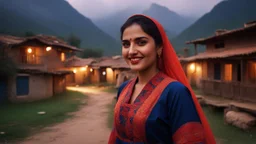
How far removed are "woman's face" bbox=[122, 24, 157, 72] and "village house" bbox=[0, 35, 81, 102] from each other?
16.0 m

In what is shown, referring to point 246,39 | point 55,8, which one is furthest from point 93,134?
point 55,8

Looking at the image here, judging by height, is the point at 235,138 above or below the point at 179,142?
below

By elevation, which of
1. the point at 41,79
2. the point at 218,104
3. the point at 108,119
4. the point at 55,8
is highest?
the point at 55,8

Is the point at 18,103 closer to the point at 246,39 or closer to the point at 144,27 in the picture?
the point at 144,27

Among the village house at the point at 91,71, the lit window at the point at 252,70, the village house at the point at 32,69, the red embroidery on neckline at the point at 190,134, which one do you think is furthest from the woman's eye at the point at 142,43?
the village house at the point at 91,71

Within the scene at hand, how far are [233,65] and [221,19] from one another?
240ft

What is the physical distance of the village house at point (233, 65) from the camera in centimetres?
1090

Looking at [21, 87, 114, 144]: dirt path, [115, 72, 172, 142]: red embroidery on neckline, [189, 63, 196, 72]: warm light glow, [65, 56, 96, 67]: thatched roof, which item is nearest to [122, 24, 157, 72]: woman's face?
[115, 72, 172, 142]: red embroidery on neckline

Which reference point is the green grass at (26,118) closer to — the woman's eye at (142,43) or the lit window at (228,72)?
the woman's eye at (142,43)

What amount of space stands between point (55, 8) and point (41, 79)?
104041 mm

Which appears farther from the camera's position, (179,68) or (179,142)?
(179,68)

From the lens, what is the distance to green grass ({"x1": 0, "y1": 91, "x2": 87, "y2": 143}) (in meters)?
8.46

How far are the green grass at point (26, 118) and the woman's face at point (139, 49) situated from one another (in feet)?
27.0

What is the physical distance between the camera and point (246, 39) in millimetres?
13609
